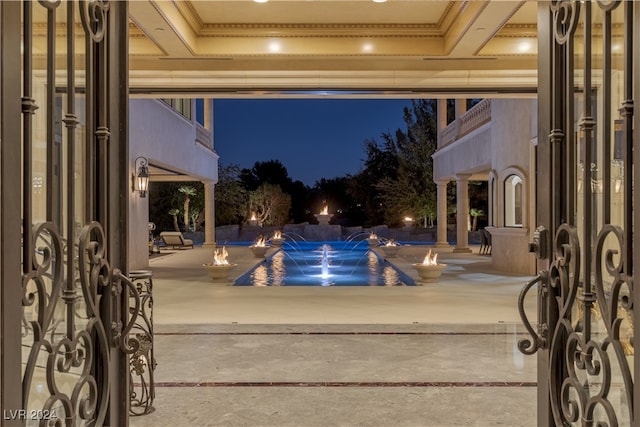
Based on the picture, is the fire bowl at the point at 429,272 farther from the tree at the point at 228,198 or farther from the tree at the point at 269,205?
the tree at the point at 269,205

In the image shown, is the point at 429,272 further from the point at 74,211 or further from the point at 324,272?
the point at 74,211

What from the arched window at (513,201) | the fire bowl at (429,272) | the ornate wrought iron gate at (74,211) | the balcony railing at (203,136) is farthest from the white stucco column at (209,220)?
the ornate wrought iron gate at (74,211)

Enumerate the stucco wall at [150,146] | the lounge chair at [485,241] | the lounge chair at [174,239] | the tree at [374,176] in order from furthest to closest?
the tree at [374,176], the lounge chair at [174,239], the lounge chair at [485,241], the stucco wall at [150,146]

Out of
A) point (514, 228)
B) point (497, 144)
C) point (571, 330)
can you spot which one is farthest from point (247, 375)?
point (497, 144)

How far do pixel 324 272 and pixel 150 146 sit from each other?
16.3 feet

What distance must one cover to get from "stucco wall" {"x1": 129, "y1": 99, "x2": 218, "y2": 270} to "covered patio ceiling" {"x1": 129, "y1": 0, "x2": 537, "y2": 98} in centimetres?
374

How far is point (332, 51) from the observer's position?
6.69 m

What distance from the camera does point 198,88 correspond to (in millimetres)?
7219

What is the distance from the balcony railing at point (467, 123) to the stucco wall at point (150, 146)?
8131 mm

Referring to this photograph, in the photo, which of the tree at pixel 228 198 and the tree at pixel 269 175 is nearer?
the tree at pixel 228 198

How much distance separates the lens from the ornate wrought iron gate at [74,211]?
1428 millimetres

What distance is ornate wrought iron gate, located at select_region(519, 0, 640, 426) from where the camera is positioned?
157cm

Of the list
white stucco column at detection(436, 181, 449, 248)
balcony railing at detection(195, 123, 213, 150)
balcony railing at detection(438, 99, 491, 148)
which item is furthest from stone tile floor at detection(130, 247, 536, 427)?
balcony railing at detection(195, 123, 213, 150)

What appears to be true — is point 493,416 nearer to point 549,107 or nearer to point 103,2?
point 549,107
